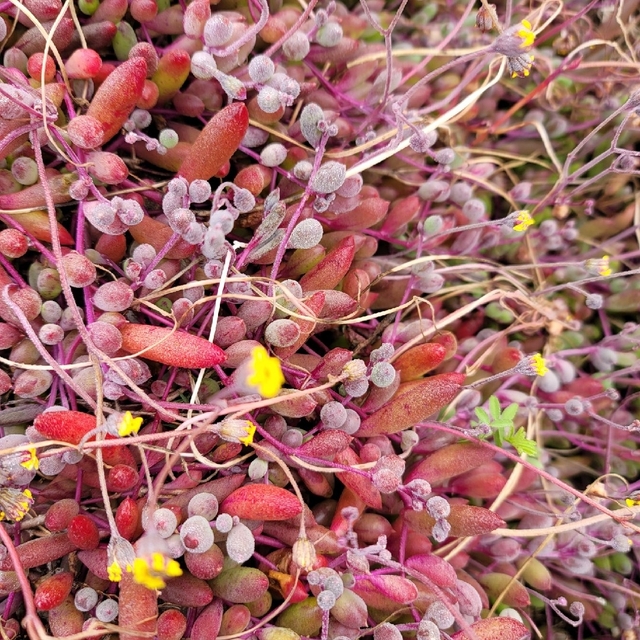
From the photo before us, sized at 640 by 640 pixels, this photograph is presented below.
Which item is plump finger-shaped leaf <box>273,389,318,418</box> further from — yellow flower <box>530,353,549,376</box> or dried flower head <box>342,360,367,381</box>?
yellow flower <box>530,353,549,376</box>

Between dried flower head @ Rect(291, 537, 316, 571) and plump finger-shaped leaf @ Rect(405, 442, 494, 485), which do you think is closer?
dried flower head @ Rect(291, 537, 316, 571)

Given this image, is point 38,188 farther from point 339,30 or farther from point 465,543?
point 465,543

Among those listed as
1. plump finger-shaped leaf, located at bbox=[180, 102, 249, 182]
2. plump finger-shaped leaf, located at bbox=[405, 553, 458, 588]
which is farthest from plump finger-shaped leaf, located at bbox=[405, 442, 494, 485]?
plump finger-shaped leaf, located at bbox=[180, 102, 249, 182]

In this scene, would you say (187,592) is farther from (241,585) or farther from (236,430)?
(236,430)

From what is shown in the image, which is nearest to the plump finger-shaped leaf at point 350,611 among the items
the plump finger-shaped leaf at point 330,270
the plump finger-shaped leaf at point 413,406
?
the plump finger-shaped leaf at point 413,406

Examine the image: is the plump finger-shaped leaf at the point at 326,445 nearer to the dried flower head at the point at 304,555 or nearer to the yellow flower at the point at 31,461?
the dried flower head at the point at 304,555

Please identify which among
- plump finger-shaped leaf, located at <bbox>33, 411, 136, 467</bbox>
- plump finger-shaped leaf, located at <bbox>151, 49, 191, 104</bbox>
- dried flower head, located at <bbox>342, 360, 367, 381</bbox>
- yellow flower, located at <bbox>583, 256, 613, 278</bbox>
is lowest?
plump finger-shaped leaf, located at <bbox>33, 411, 136, 467</bbox>

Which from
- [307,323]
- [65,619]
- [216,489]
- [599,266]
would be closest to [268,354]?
[307,323]
